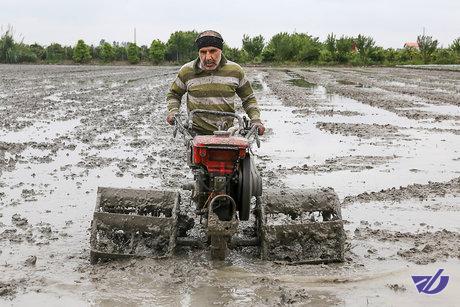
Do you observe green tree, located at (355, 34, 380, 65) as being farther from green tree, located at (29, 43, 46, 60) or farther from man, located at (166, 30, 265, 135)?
man, located at (166, 30, 265, 135)

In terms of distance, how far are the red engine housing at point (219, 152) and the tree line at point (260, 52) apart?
56102 mm

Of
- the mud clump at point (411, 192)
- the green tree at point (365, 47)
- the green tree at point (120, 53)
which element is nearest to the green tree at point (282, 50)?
the green tree at point (365, 47)

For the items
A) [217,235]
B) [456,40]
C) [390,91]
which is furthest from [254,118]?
[456,40]

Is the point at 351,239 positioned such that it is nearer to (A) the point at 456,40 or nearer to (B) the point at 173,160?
(B) the point at 173,160

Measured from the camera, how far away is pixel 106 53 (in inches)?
2514

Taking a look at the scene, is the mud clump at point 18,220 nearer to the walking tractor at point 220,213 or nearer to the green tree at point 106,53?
the walking tractor at point 220,213

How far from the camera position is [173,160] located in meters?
9.05

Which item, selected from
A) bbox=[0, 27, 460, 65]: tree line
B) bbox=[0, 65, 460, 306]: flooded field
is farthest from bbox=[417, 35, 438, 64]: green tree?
bbox=[0, 65, 460, 306]: flooded field

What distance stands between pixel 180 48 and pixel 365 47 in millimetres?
18706

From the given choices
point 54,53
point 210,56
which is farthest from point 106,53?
point 210,56

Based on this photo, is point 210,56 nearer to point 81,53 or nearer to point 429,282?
point 429,282

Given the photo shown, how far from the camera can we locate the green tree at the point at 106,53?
6384 cm

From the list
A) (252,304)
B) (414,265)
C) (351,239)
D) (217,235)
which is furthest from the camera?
(351,239)

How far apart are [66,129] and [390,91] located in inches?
574
